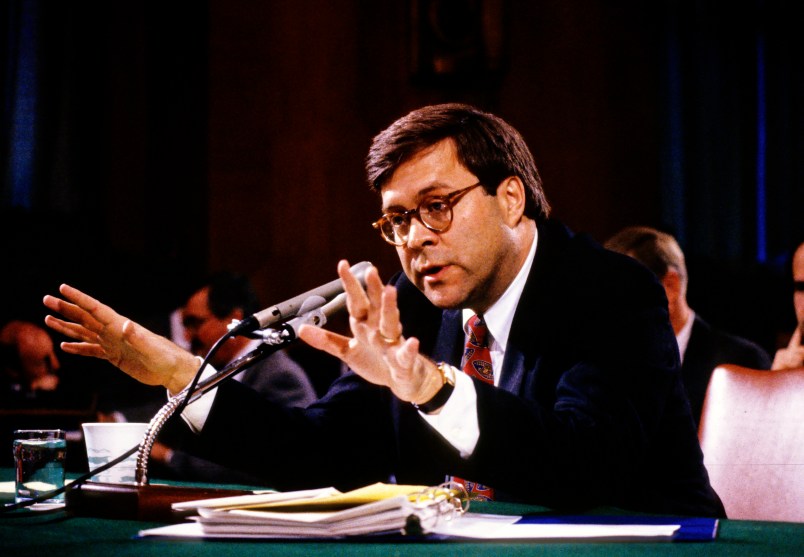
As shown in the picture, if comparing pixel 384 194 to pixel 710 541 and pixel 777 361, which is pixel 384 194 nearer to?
pixel 710 541

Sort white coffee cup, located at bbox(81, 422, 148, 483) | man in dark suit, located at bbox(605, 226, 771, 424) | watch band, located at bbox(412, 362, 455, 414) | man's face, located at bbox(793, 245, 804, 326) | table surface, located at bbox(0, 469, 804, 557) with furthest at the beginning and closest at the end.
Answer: man in dark suit, located at bbox(605, 226, 771, 424) < man's face, located at bbox(793, 245, 804, 326) < white coffee cup, located at bbox(81, 422, 148, 483) < watch band, located at bbox(412, 362, 455, 414) < table surface, located at bbox(0, 469, 804, 557)

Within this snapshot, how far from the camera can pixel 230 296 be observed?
4066 mm

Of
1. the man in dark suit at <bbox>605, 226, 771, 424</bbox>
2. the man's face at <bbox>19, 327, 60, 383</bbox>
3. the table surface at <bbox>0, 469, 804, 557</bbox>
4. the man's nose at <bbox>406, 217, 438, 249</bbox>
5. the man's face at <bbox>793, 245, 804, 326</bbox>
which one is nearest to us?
the table surface at <bbox>0, 469, 804, 557</bbox>

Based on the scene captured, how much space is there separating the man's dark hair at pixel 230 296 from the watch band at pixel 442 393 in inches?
110

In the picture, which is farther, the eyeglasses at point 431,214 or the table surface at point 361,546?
the eyeglasses at point 431,214

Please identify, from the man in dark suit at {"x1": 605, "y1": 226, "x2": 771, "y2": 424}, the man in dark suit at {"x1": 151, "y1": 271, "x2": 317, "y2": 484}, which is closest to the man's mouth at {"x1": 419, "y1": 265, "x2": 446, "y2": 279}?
the man in dark suit at {"x1": 151, "y1": 271, "x2": 317, "y2": 484}

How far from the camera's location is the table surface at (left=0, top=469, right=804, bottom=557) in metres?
1.09

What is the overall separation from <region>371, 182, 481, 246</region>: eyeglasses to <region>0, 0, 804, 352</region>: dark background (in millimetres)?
3395

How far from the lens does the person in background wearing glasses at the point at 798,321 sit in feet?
10.7

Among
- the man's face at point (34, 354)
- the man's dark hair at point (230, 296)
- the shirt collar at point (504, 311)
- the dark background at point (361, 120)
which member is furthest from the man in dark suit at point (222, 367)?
the dark background at point (361, 120)

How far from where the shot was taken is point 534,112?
5.35 metres

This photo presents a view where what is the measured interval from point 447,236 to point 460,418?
56 cm

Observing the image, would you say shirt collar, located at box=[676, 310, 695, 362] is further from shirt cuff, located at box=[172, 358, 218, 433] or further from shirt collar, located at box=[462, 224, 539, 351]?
shirt cuff, located at box=[172, 358, 218, 433]

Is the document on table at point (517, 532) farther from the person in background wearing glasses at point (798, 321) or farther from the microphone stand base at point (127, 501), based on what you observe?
the person in background wearing glasses at point (798, 321)
